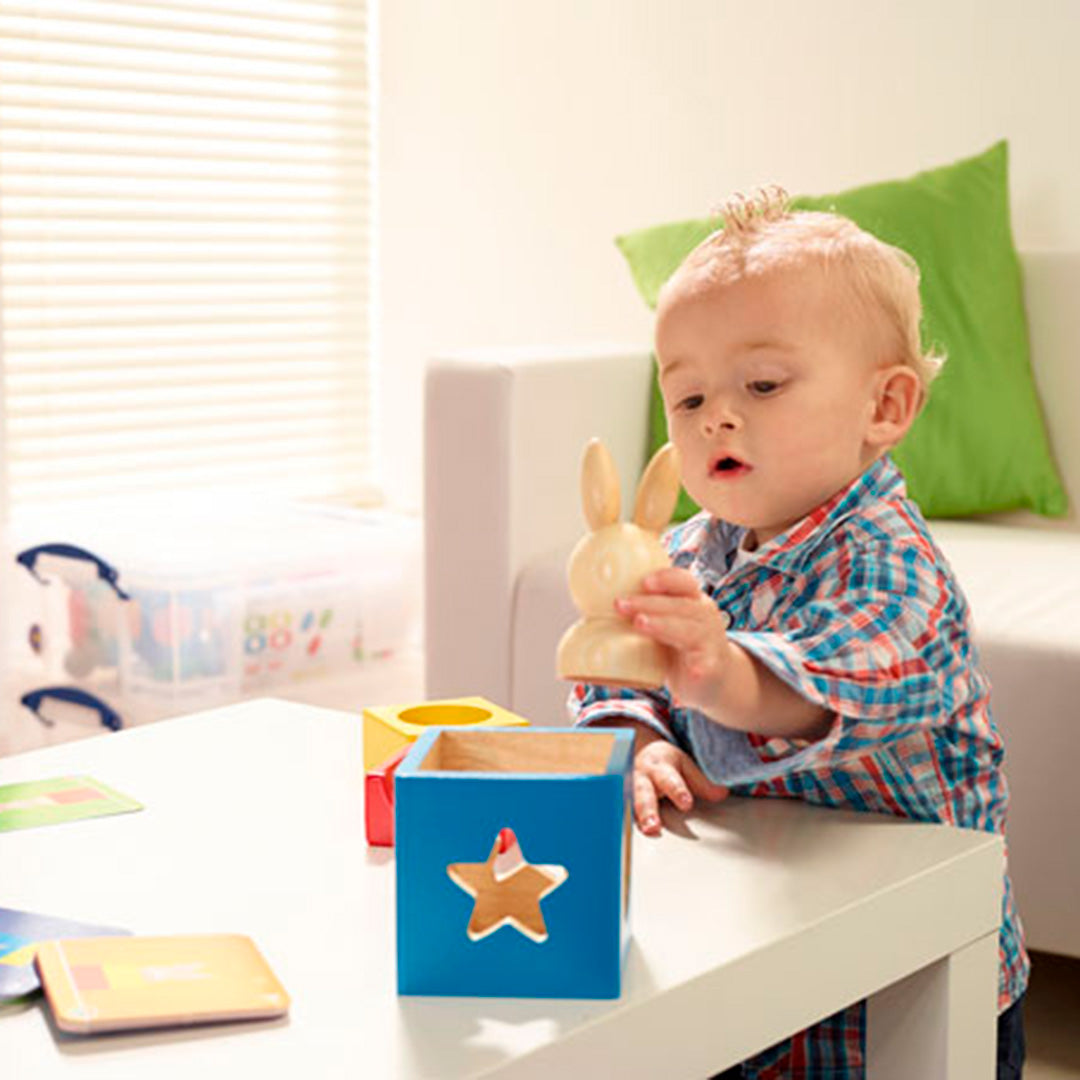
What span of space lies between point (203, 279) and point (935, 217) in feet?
4.80

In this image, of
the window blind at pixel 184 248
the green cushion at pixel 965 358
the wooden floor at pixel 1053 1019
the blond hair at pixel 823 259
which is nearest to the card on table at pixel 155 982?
the blond hair at pixel 823 259

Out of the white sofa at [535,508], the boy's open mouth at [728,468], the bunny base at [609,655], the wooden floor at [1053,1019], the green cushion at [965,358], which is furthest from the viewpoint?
the green cushion at [965,358]

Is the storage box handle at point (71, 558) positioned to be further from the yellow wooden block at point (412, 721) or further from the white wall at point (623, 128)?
the yellow wooden block at point (412, 721)

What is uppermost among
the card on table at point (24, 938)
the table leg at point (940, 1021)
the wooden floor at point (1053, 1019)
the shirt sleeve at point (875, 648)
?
the shirt sleeve at point (875, 648)

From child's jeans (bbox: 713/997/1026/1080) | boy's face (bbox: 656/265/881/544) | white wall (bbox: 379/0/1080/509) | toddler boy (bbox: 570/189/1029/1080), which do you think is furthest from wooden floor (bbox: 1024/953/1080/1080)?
white wall (bbox: 379/0/1080/509)

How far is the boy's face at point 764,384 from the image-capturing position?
1.04 m

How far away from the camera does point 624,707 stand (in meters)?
1.13

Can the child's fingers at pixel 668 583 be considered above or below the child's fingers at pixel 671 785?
above

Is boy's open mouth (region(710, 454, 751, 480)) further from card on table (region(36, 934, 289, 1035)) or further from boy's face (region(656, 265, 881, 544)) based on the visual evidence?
card on table (region(36, 934, 289, 1035))

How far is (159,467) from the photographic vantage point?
3.19 m

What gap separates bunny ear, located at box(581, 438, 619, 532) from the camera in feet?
2.77

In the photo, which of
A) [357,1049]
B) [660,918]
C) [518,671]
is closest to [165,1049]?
[357,1049]

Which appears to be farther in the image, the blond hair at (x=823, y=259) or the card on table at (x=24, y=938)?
the blond hair at (x=823, y=259)

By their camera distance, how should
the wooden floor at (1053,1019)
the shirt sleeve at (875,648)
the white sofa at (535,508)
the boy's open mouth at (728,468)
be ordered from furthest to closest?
the white sofa at (535,508), the wooden floor at (1053,1019), the boy's open mouth at (728,468), the shirt sleeve at (875,648)
